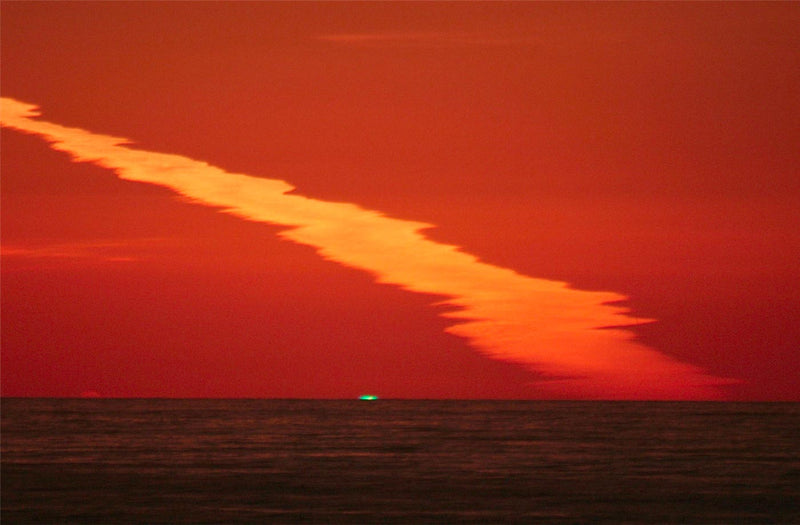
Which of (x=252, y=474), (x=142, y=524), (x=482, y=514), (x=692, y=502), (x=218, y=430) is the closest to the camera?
(x=142, y=524)

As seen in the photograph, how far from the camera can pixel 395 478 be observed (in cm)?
4075

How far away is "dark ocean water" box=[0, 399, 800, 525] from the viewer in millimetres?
31516

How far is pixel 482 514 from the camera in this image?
31531 mm

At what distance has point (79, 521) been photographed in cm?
2944

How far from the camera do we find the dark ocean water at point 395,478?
3152 cm

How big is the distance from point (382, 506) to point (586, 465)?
16.1 m

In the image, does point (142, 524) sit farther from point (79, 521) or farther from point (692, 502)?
point (692, 502)

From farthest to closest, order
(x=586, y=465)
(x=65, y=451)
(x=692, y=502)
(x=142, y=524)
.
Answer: (x=65, y=451) < (x=586, y=465) < (x=692, y=502) < (x=142, y=524)

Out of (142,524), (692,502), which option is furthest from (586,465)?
(142,524)

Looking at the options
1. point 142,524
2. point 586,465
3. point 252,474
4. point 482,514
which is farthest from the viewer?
point 586,465

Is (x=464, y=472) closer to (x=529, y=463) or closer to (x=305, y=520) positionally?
(x=529, y=463)

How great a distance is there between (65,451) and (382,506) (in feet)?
79.1

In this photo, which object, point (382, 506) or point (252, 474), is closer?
point (382, 506)

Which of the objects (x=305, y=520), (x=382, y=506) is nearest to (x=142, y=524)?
(x=305, y=520)
